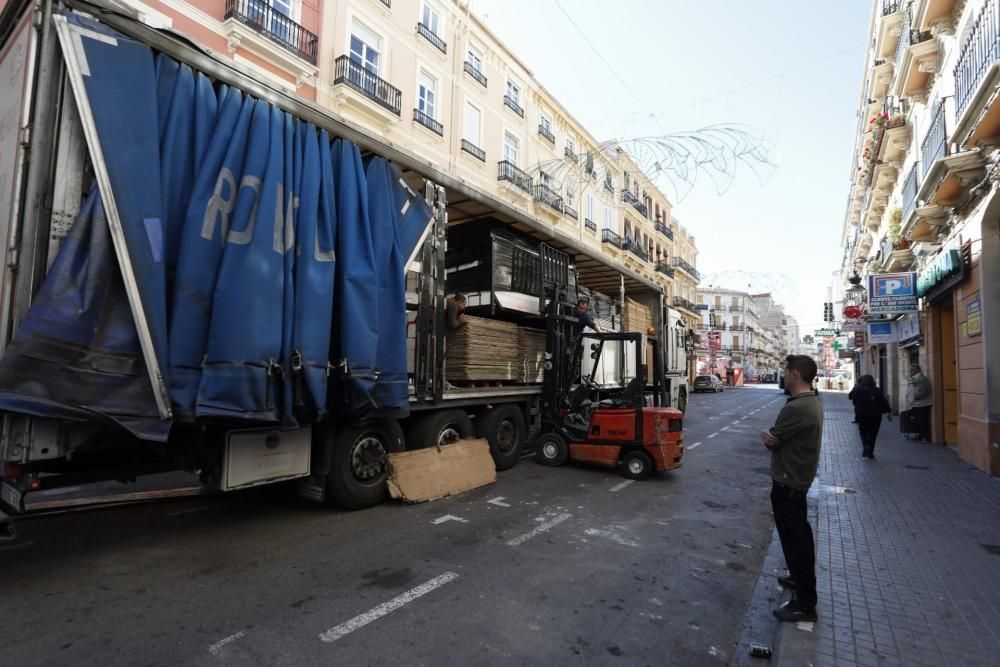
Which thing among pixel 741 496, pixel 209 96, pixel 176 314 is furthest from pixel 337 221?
pixel 741 496

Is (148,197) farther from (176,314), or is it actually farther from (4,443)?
(4,443)

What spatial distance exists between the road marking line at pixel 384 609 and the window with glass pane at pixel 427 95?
17.7 metres

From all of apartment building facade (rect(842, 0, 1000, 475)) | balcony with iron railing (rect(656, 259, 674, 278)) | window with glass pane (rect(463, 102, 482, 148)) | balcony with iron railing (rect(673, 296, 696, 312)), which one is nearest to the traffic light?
balcony with iron railing (rect(673, 296, 696, 312))

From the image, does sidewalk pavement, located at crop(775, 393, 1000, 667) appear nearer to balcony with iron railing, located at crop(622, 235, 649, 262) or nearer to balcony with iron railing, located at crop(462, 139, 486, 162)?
balcony with iron railing, located at crop(462, 139, 486, 162)

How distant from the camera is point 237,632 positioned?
3.24m

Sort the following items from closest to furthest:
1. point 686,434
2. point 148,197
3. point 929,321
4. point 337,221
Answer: point 148,197 < point 337,221 < point 929,321 < point 686,434

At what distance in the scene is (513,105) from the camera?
23156 mm

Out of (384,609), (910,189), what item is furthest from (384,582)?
(910,189)

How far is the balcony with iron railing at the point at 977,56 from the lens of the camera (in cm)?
759

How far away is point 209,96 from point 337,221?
4.67 feet

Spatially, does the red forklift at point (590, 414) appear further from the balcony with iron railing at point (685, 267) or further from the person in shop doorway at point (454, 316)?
the balcony with iron railing at point (685, 267)

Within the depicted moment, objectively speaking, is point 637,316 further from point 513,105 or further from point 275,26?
point 513,105

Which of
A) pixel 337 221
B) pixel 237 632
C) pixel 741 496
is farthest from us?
pixel 741 496

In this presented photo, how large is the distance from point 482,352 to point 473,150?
15.1 meters
